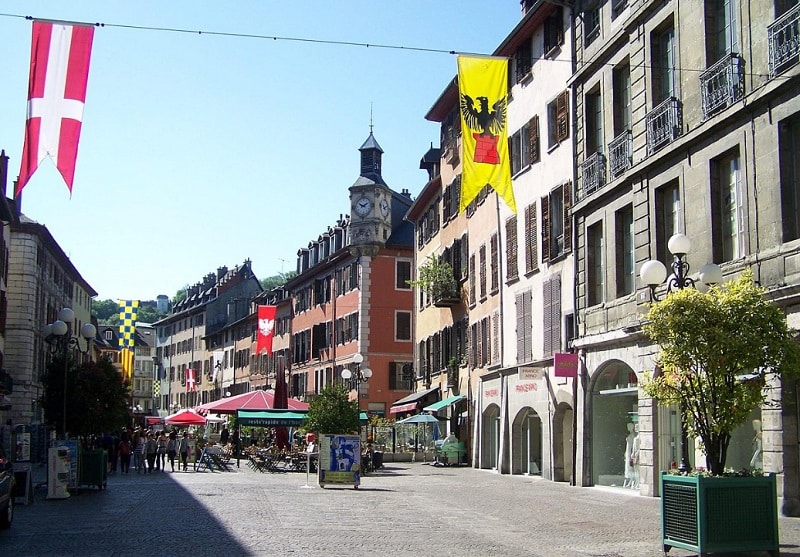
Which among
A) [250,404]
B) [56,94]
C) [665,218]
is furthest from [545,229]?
[56,94]

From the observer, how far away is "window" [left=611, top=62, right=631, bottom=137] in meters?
25.9

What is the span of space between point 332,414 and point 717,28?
64.3 feet

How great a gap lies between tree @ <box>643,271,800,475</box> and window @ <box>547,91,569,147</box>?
17.0 meters

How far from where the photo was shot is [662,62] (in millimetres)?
23469

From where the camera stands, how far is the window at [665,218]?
22766 millimetres

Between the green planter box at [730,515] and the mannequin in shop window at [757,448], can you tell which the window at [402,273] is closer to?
the mannequin in shop window at [757,448]

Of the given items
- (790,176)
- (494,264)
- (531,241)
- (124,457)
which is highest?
(531,241)

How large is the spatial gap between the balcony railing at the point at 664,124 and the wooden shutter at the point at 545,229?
25.3 feet

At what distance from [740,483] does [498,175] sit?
11.9 metres

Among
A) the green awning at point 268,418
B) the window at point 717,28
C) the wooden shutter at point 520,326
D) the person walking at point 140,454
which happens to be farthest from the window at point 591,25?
→ the person walking at point 140,454

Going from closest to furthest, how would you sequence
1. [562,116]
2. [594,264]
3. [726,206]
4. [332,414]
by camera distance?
[726,206] → [594,264] → [562,116] → [332,414]

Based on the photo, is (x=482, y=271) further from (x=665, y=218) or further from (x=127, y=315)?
(x=127, y=315)

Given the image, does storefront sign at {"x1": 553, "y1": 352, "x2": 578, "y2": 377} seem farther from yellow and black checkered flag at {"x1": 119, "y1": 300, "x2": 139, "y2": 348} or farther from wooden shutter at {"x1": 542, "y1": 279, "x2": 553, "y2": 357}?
yellow and black checkered flag at {"x1": 119, "y1": 300, "x2": 139, "y2": 348}

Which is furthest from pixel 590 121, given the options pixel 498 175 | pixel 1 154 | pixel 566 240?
pixel 1 154
